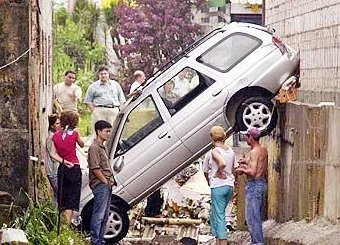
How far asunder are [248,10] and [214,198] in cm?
1334

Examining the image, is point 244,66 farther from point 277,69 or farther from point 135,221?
point 135,221

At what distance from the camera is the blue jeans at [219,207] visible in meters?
14.3

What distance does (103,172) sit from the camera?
1435 centimetres

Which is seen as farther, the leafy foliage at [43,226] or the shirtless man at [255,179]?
the shirtless man at [255,179]

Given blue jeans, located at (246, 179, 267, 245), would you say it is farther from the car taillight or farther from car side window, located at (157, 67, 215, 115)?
the car taillight

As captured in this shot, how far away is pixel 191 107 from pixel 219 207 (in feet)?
7.08

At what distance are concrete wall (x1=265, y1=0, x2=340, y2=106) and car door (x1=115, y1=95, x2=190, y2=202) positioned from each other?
7.10ft

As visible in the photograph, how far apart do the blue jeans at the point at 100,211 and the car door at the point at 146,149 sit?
145 centimetres

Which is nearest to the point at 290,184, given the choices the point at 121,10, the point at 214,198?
the point at 214,198

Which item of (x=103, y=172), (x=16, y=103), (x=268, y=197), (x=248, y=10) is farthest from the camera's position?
(x=248, y=10)

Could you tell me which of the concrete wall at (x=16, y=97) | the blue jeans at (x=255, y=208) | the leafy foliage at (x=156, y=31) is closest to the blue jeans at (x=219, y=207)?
the blue jeans at (x=255, y=208)

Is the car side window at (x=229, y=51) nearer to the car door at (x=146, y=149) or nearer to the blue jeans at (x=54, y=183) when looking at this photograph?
the car door at (x=146, y=149)

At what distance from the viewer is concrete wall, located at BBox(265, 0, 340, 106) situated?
46.7 feet

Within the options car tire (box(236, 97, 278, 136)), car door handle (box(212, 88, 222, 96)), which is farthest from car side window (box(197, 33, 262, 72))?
car tire (box(236, 97, 278, 136))
